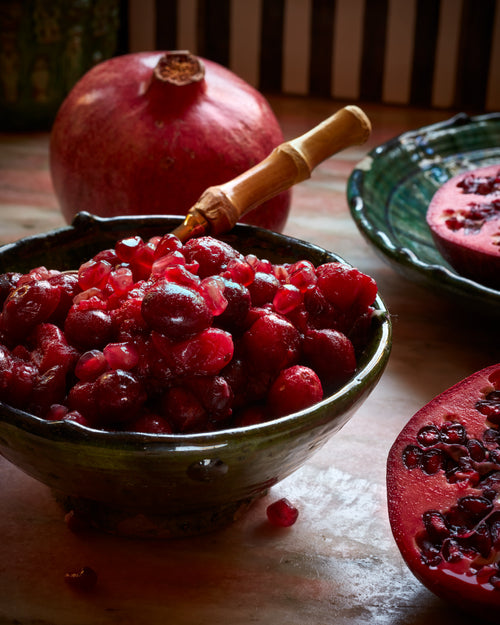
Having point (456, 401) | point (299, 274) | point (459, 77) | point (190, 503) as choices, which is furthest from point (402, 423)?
point (459, 77)

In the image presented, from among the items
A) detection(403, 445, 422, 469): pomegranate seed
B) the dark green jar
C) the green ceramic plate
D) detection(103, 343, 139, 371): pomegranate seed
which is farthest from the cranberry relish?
the dark green jar

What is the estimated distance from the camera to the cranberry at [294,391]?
80cm

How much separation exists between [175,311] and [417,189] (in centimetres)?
92

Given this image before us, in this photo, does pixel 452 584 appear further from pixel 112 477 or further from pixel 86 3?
pixel 86 3

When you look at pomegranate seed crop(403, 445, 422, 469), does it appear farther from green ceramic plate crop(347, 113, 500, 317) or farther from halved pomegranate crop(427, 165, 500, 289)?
halved pomegranate crop(427, 165, 500, 289)

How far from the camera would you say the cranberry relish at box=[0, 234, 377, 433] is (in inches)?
30.9

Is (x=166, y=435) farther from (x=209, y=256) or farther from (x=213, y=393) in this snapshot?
(x=209, y=256)

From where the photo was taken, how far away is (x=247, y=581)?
2.81ft

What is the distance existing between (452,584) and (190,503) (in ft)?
0.82

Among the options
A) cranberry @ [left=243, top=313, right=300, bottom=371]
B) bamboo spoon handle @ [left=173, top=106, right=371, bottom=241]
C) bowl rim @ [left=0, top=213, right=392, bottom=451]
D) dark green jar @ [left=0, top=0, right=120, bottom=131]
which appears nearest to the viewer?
bowl rim @ [left=0, top=213, right=392, bottom=451]

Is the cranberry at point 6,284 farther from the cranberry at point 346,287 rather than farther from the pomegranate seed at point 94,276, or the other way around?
the cranberry at point 346,287

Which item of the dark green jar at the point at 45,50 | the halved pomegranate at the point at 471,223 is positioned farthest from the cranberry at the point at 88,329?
the dark green jar at the point at 45,50

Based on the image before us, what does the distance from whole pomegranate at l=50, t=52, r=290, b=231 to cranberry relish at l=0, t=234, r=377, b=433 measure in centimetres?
44

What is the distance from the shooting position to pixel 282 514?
93 centimetres
